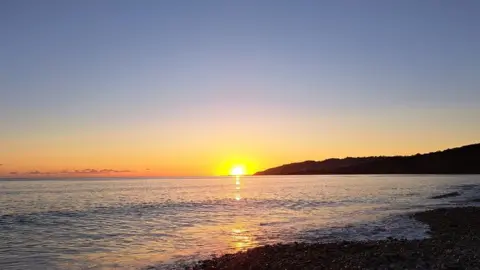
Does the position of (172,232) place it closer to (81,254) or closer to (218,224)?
(218,224)

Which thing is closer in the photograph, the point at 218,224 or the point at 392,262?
the point at 392,262

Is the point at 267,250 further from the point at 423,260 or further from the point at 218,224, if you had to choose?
the point at 218,224

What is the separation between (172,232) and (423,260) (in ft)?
63.2

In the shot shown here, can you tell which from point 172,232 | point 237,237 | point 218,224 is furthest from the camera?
point 218,224

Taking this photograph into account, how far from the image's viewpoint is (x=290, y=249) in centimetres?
2136

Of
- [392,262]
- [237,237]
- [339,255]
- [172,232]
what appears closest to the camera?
[392,262]

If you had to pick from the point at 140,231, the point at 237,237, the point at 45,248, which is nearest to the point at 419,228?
the point at 237,237

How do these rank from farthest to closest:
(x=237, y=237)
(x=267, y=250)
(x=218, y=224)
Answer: (x=218, y=224) < (x=237, y=237) < (x=267, y=250)

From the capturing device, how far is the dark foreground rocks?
16516 mm

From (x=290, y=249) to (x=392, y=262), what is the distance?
223 inches

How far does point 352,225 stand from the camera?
33281 mm

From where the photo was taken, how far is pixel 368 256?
17984mm

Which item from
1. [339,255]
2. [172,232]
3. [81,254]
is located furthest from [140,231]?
[339,255]

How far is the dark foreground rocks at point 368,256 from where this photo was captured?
54.2 feet
